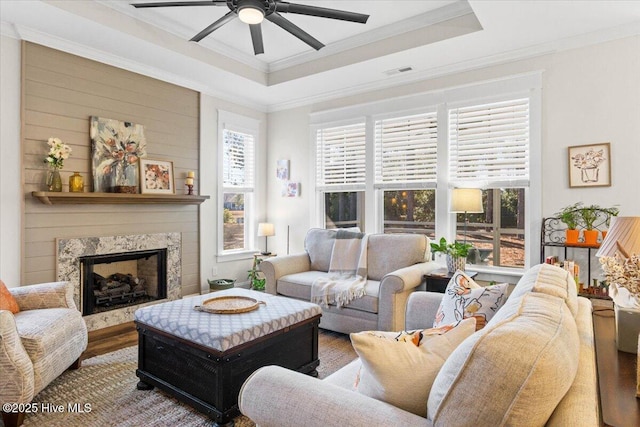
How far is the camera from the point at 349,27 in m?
3.75

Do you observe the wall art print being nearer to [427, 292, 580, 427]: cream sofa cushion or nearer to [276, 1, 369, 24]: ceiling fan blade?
[276, 1, 369, 24]: ceiling fan blade

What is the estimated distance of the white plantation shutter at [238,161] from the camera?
5.17 metres

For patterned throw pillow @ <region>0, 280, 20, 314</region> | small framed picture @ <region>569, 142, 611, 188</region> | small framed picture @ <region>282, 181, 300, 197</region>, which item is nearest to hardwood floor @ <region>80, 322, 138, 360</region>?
patterned throw pillow @ <region>0, 280, 20, 314</region>

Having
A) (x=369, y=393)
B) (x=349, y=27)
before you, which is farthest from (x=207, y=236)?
(x=369, y=393)

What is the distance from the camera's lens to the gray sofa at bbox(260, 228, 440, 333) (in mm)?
3252

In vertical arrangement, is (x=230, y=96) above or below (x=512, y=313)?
above

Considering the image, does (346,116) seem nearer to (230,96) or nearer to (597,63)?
(230,96)

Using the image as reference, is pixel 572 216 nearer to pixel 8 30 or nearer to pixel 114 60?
pixel 114 60

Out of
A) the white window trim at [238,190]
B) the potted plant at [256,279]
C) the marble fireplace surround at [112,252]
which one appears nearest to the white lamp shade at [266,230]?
the white window trim at [238,190]

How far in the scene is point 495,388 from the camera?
896 mm

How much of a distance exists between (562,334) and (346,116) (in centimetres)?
426

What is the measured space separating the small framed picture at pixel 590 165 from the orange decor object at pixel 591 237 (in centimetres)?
46

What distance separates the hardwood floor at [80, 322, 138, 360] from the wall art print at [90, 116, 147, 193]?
4.58 feet

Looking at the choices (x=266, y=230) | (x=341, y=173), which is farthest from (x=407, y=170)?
(x=266, y=230)
